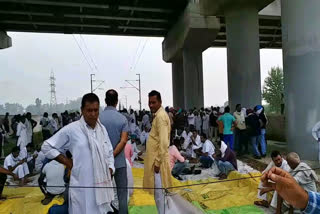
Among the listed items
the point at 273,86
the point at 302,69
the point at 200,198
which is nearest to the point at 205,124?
the point at 302,69

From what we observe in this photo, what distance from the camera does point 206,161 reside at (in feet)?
25.9

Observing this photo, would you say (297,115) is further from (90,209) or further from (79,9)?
(79,9)

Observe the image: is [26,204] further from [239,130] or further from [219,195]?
[239,130]

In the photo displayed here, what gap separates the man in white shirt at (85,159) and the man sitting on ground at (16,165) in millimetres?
4533

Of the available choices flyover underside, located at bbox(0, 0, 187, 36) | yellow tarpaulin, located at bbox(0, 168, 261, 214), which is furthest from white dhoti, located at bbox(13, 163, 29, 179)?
flyover underside, located at bbox(0, 0, 187, 36)

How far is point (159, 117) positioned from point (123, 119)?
562 mm

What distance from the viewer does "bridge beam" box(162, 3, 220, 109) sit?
60.3ft

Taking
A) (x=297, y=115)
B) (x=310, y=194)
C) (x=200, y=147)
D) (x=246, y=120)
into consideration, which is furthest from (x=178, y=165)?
(x=310, y=194)

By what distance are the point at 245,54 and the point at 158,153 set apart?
11.2 m

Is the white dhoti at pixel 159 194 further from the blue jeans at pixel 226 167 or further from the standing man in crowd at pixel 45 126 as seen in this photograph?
the standing man in crowd at pixel 45 126

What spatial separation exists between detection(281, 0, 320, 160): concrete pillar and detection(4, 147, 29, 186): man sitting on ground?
7.08m

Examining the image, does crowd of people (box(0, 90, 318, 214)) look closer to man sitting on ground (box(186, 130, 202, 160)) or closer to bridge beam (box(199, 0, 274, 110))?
man sitting on ground (box(186, 130, 202, 160))

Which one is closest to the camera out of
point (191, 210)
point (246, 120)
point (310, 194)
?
point (310, 194)

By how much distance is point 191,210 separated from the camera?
3.48 m
